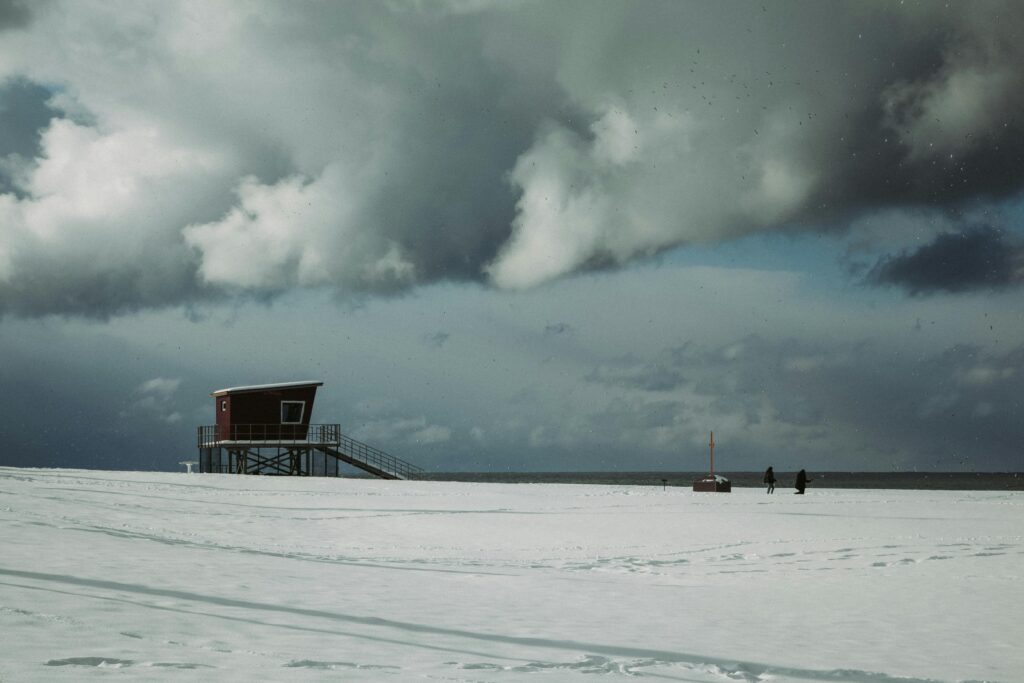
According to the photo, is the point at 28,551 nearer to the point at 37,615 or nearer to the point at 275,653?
the point at 37,615

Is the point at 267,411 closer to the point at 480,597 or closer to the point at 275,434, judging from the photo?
the point at 275,434

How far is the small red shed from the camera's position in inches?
2066

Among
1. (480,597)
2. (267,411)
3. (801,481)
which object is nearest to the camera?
(480,597)

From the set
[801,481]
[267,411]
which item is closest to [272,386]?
[267,411]

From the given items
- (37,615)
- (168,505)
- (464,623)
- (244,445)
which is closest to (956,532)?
(464,623)

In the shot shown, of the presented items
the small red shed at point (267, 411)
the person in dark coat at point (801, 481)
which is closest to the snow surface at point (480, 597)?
the person in dark coat at point (801, 481)

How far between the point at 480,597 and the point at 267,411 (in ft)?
142

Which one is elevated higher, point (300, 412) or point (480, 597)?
point (300, 412)

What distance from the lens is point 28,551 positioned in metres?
11.8

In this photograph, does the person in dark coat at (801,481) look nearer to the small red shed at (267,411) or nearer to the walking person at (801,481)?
the walking person at (801,481)

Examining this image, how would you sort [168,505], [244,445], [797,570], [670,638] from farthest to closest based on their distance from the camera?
[244,445] < [168,505] < [797,570] < [670,638]

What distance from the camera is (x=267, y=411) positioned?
52812 millimetres

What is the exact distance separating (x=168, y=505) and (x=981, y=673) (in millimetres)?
17675

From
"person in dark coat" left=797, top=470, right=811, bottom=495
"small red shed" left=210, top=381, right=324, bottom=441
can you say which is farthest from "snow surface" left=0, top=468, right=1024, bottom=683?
"small red shed" left=210, top=381, right=324, bottom=441
